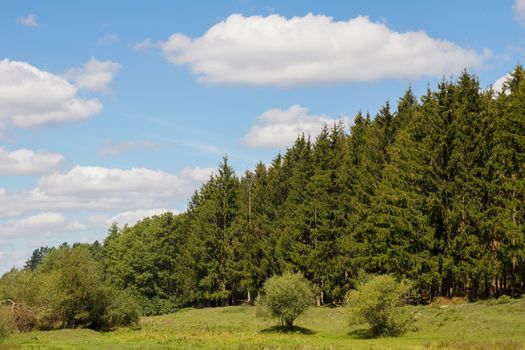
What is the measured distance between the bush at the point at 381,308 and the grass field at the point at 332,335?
1095mm

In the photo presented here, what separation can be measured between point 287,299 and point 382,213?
1469 centimetres

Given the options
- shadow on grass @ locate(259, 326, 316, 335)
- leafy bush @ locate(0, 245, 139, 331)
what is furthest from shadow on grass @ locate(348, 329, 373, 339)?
leafy bush @ locate(0, 245, 139, 331)

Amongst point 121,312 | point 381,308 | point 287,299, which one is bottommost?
point 121,312

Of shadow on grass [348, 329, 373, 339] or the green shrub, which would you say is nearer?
shadow on grass [348, 329, 373, 339]

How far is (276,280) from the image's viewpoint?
5094 cm

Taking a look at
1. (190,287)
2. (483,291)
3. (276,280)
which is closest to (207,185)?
(190,287)

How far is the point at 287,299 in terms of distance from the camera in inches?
1935

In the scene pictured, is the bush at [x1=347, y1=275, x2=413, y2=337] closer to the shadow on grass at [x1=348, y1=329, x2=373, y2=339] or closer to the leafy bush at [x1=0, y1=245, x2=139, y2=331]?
the shadow on grass at [x1=348, y1=329, x2=373, y2=339]

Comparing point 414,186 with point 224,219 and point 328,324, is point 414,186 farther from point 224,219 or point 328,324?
point 224,219

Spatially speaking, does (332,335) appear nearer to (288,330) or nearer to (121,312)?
(288,330)

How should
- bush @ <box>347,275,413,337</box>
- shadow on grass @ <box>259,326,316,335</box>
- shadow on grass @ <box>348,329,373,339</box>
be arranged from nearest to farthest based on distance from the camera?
bush @ <box>347,275,413,337</box> < shadow on grass @ <box>348,329,373,339</box> < shadow on grass @ <box>259,326,316,335</box>

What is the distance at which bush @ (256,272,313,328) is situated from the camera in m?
49.2

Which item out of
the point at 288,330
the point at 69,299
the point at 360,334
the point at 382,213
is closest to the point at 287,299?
the point at 288,330

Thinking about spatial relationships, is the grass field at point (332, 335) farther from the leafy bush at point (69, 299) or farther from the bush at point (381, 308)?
the leafy bush at point (69, 299)
